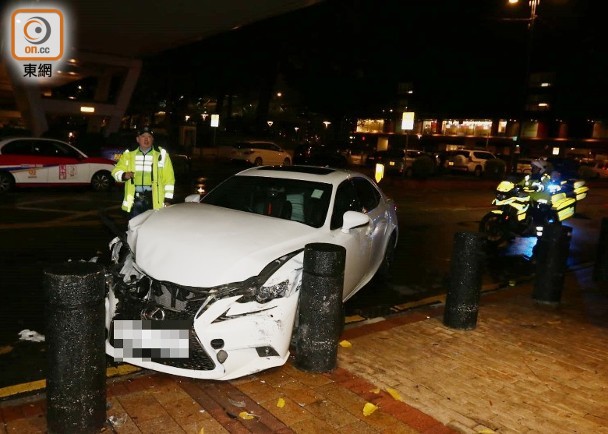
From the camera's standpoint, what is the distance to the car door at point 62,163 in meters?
14.2

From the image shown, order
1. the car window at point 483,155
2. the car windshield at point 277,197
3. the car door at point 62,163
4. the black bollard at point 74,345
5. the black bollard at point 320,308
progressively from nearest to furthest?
the black bollard at point 74,345
the black bollard at point 320,308
the car windshield at point 277,197
the car door at point 62,163
the car window at point 483,155

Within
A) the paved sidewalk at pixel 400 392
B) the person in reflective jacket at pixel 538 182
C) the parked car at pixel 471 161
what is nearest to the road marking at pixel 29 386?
the paved sidewalk at pixel 400 392

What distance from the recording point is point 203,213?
527cm

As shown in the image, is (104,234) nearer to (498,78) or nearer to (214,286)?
(214,286)

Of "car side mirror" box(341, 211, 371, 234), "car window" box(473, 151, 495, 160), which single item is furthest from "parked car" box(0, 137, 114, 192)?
"car window" box(473, 151, 495, 160)

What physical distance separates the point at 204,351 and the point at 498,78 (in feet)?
199

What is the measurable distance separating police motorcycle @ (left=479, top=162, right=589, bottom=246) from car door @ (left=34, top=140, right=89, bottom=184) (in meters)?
10.6

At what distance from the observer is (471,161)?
32562mm

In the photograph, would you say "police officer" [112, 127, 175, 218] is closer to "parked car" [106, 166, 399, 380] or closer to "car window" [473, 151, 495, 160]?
"parked car" [106, 166, 399, 380]

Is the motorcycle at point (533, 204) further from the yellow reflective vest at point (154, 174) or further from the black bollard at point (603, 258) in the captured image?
the yellow reflective vest at point (154, 174)

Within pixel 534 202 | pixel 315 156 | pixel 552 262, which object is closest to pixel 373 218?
pixel 552 262

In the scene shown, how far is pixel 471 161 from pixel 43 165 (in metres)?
24.9

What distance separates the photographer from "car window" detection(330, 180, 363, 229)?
18.1 ft

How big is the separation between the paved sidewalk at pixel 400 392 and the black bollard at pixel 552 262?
110 centimetres
